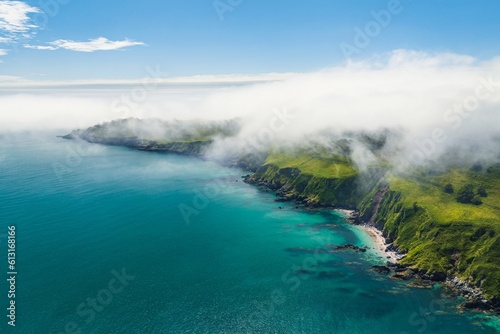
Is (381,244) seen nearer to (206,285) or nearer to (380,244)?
(380,244)

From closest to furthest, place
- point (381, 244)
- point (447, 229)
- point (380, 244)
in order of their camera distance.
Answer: point (447, 229)
point (381, 244)
point (380, 244)

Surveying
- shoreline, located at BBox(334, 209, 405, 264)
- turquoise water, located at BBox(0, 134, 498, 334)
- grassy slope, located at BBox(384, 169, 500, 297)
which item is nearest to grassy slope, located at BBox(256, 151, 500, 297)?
grassy slope, located at BBox(384, 169, 500, 297)

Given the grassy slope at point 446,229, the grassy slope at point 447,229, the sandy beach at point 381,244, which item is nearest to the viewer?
the grassy slope at point 447,229

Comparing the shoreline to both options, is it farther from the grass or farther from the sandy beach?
the grass

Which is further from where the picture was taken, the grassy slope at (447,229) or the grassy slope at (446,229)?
the grassy slope at (446,229)

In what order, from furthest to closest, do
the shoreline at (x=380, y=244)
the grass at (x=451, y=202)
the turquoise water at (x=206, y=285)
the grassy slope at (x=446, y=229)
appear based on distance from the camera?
the grass at (x=451, y=202)
the shoreline at (x=380, y=244)
the grassy slope at (x=446, y=229)
the turquoise water at (x=206, y=285)

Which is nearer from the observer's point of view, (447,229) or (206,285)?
(206,285)

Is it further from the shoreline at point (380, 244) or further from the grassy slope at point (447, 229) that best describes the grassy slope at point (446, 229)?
the shoreline at point (380, 244)

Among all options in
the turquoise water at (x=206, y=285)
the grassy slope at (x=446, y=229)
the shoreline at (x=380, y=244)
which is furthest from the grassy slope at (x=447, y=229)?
the turquoise water at (x=206, y=285)

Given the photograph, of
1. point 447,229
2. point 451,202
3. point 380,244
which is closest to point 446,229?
point 447,229

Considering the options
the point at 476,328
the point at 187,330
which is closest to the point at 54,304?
the point at 187,330

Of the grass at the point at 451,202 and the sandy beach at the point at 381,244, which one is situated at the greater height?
the grass at the point at 451,202
